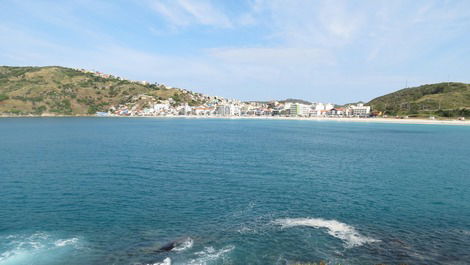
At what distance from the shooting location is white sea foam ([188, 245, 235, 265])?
22.3 metres

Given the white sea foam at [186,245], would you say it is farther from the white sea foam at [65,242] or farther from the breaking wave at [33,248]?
the white sea foam at [65,242]

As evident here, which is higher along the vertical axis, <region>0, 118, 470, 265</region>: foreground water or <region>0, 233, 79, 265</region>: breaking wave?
<region>0, 118, 470, 265</region>: foreground water

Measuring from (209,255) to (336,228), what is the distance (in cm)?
1305

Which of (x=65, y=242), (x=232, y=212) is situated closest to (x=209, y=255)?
(x=232, y=212)

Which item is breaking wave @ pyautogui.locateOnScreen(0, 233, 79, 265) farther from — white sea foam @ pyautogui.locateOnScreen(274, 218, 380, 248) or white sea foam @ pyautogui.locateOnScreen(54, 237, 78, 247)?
white sea foam @ pyautogui.locateOnScreen(274, 218, 380, 248)

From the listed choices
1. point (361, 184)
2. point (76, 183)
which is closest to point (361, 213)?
point (361, 184)

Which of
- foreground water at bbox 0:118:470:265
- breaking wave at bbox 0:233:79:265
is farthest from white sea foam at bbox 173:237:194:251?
breaking wave at bbox 0:233:79:265

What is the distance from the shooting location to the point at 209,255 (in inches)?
917

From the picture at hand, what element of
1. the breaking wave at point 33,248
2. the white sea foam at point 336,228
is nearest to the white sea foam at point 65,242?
the breaking wave at point 33,248

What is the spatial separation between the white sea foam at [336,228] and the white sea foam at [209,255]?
7367 mm

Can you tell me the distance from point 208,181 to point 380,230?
25451 mm

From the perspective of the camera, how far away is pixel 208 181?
46.0 m

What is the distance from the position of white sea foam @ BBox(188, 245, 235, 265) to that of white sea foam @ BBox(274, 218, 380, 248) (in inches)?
290

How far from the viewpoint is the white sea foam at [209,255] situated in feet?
73.0
